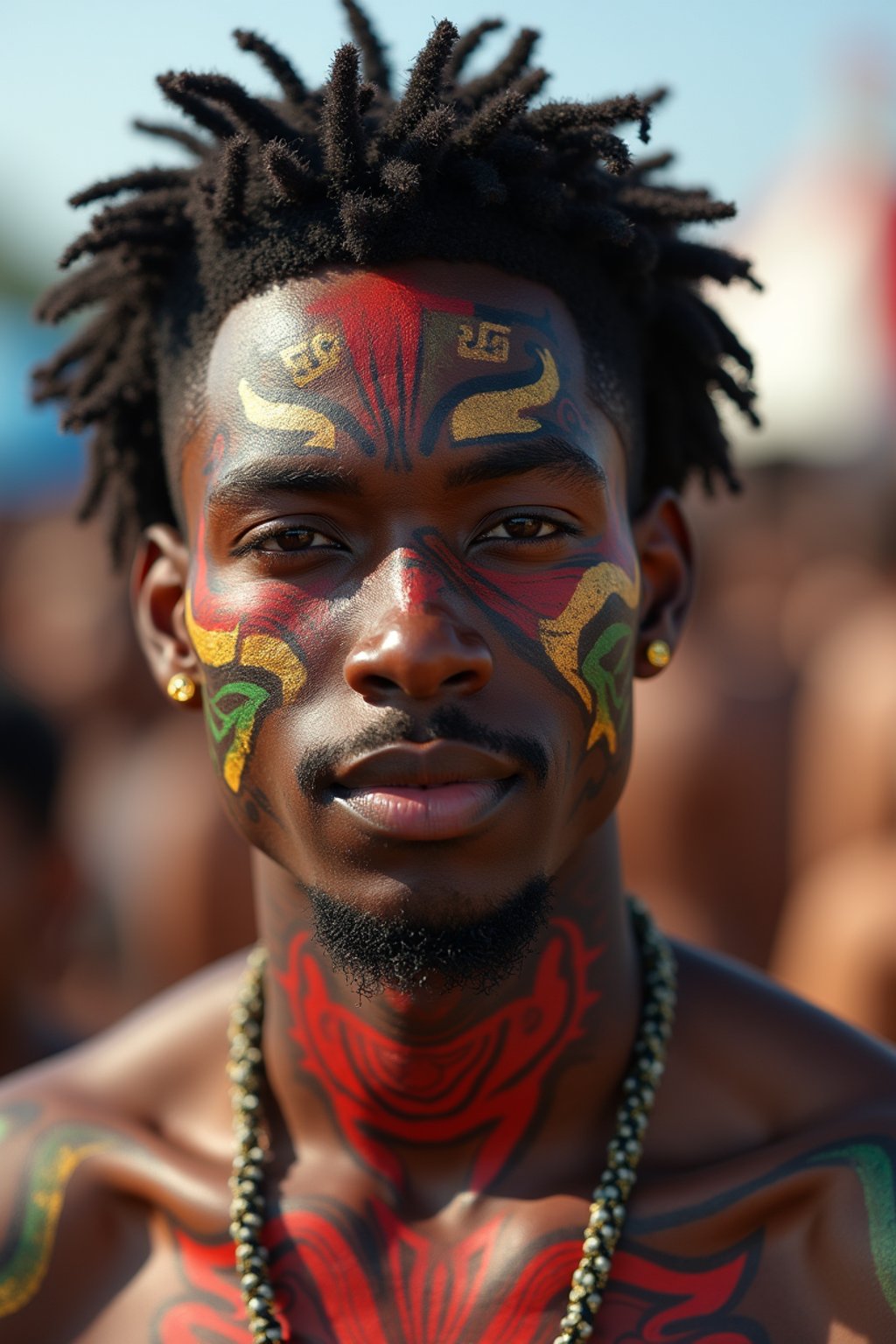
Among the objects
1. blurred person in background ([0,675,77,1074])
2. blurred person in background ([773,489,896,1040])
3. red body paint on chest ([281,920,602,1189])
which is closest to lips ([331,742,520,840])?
red body paint on chest ([281,920,602,1189])

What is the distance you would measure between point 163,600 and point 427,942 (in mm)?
1040

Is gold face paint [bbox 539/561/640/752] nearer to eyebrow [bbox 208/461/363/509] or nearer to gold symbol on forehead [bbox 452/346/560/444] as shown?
gold symbol on forehead [bbox 452/346/560/444]

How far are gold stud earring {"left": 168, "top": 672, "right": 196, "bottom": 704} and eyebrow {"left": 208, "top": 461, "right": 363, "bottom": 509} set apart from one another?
1.37ft

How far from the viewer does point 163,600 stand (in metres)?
3.27

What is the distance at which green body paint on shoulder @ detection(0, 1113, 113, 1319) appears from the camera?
2.97m

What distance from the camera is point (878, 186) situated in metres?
16.5

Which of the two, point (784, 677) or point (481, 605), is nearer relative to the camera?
point (481, 605)

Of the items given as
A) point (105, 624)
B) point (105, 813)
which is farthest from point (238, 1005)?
point (105, 624)

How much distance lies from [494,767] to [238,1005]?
1.01m

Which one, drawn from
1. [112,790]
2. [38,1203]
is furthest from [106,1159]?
[112,790]

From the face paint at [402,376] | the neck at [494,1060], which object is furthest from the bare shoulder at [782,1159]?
the face paint at [402,376]

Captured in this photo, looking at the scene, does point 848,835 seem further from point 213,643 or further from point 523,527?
point 213,643

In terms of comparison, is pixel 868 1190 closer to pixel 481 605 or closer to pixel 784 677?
pixel 481 605

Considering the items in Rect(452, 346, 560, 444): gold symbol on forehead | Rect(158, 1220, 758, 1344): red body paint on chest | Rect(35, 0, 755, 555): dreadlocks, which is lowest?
Rect(158, 1220, 758, 1344): red body paint on chest
